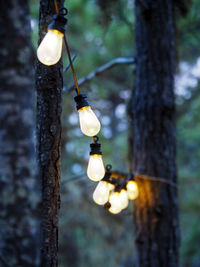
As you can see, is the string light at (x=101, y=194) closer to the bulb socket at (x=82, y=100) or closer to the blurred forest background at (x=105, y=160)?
the bulb socket at (x=82, y=100)

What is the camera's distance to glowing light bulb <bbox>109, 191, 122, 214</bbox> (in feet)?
7.22

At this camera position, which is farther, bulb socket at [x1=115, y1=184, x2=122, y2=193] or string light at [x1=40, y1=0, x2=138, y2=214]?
bulb socket at [x1=115, y1=184, x2=122, y2=193]

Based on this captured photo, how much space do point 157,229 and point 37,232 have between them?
1.90 m

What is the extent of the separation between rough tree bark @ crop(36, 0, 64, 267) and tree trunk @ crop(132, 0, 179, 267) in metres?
1.51

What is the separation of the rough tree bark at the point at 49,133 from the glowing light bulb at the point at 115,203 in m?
0.85

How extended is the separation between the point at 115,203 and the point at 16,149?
135 centimetres

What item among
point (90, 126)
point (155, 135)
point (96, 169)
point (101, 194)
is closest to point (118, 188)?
point (101, 194)

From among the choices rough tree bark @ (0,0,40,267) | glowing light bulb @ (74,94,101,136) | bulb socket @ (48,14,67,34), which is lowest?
rough tree bark @ (0,0,40,267)

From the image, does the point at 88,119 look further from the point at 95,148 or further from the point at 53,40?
the point at 53,40

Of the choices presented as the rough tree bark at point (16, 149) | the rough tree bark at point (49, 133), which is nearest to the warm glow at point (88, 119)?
the rough tree bark at point (49, 133)

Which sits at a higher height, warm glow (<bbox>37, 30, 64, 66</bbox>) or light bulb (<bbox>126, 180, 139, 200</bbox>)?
warm glow (<bbox>37, 30, 64, 66</bbox>)

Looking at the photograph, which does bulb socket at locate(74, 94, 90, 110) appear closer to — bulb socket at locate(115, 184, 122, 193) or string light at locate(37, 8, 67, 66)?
string light at locate(37, 8, 67, 66)

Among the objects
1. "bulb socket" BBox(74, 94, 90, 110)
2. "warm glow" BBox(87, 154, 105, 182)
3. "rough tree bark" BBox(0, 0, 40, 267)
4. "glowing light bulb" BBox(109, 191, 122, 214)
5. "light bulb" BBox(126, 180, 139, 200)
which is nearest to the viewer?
"rough tree bark" BBox(0, 0, 40, 267)

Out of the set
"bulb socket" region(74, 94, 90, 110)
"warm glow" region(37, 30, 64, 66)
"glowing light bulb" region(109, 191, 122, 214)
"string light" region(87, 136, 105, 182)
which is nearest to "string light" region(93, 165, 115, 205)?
"glowing light bulb" region(109, 191, 122, 214)
